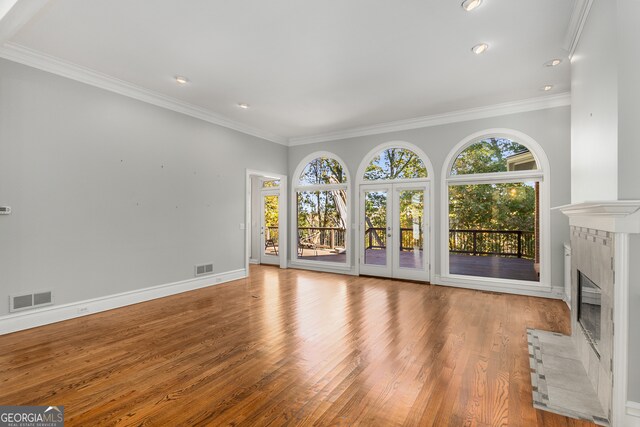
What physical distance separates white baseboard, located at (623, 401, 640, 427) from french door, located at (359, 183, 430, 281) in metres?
4.20

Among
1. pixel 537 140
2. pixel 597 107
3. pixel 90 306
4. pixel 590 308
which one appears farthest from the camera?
pixel 537 140

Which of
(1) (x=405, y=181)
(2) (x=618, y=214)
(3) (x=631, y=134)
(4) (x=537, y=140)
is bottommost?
(2) (x=618, y=214)

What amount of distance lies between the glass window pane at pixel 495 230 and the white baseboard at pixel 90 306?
4.73 m

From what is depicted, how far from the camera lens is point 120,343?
3275mm

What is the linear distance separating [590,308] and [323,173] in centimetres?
562

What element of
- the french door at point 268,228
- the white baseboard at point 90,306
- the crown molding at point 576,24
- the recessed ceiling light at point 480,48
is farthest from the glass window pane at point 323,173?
the crown molding at point 576,24

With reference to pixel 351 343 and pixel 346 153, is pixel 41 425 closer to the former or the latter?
pixel 351 343

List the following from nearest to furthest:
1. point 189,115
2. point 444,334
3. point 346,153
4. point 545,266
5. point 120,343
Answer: point 120,343
point 444,334
point 545,266
point 189,115
point 346,153

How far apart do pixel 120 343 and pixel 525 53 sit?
5.57 meters

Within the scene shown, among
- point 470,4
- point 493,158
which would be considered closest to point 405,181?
point 493,158

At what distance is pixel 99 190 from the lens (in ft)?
14.1

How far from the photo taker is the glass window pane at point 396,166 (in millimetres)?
6348

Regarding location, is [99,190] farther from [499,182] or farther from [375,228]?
[499,182]

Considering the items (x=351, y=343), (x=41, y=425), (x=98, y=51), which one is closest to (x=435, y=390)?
(x=351, y=343)
